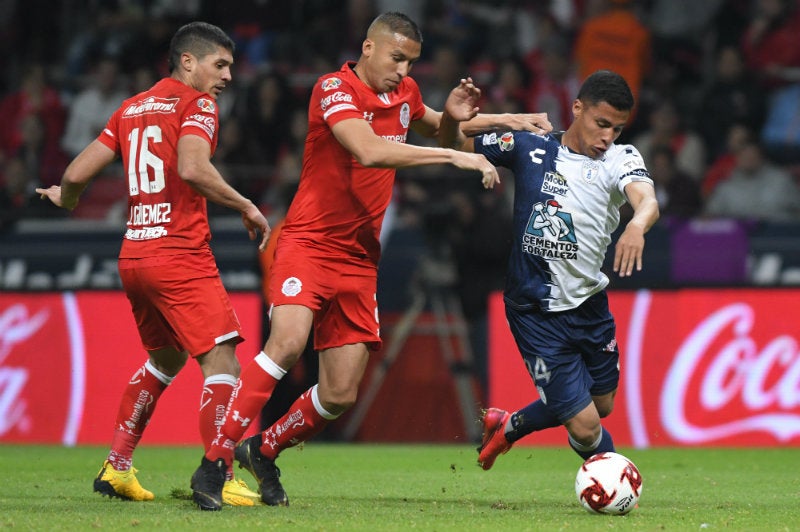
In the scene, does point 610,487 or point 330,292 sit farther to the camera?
point 330,292

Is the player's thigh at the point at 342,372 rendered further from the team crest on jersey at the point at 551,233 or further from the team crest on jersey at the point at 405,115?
the team crest on jersey at the point at 405,115

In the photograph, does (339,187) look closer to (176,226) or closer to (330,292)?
(330,292)

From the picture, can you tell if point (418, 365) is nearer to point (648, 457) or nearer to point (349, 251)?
point (648, 457)

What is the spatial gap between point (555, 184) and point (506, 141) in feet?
1.34

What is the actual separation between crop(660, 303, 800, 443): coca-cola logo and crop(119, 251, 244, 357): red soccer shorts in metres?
5.53

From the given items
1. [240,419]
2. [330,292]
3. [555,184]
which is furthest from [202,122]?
[555,184]

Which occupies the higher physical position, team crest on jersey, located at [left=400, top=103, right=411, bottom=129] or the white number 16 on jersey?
team crest on jersey, located at [left=400, top=103, right=411, bottom=129]

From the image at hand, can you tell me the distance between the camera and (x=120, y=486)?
22.4 ft

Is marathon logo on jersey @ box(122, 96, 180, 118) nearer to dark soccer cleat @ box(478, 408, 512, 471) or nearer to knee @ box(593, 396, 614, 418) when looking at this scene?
dark soccer cleat @ box(478, 408, 512, 471)

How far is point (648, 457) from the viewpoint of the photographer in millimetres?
10070

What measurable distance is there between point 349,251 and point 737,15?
30.4 ft

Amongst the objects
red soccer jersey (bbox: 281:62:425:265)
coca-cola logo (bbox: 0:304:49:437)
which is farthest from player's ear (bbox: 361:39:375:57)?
coca-cola logo (bbox: 0:304:49:437)

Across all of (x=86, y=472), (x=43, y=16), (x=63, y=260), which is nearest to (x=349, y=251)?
(x=86, y=472)

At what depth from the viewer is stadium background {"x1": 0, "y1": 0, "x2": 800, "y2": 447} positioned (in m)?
11.1
